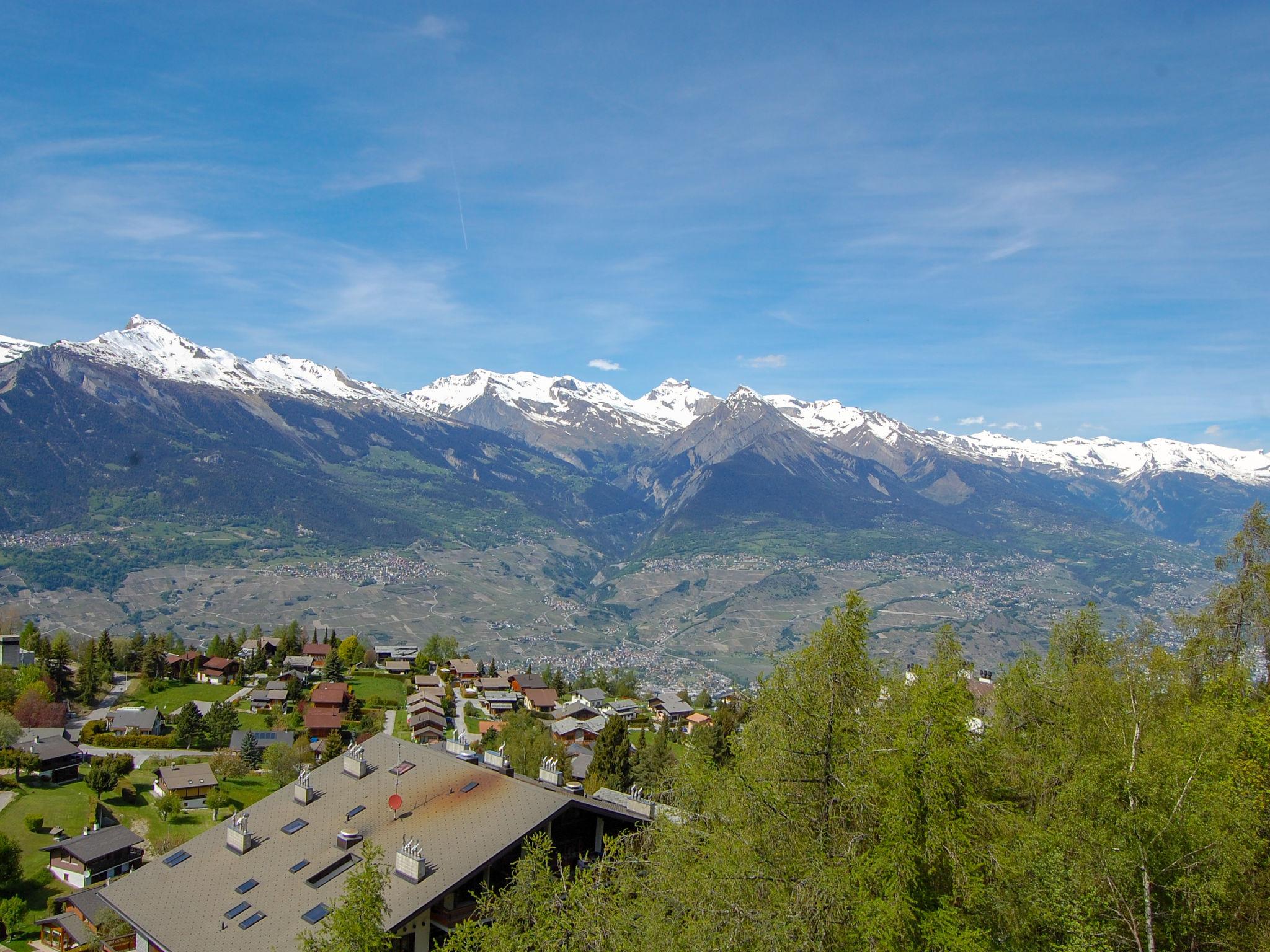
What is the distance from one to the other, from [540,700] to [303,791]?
5675 centimetres

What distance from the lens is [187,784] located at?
1813 inches

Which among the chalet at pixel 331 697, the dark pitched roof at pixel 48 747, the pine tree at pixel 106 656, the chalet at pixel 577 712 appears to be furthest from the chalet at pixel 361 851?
the pine tree at pixel 106 656

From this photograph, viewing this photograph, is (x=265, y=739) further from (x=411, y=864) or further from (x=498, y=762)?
(x=411, y=864)

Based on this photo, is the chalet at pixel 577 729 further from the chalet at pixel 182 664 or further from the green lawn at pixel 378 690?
the chalet at pixel 182 664

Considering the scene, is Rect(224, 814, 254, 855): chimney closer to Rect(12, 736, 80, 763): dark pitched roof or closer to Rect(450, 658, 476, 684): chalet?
Rect(12, 736, 80, 763): dark pitched roof

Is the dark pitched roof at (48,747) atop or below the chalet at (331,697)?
atop

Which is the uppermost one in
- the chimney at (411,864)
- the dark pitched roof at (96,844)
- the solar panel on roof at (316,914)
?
the chimney at (411,864)

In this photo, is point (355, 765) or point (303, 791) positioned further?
point (355, 765)

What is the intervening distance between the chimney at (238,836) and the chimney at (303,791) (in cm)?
180

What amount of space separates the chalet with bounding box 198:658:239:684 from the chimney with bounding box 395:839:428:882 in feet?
226

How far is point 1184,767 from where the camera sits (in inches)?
608

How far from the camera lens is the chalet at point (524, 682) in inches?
3440

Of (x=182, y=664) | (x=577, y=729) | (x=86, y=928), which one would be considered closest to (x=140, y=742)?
(x=182, y=664)

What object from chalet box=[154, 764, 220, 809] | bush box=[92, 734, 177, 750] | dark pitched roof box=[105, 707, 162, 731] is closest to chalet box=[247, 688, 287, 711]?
dark pitched roof box=[105, 707, 162, 731]
